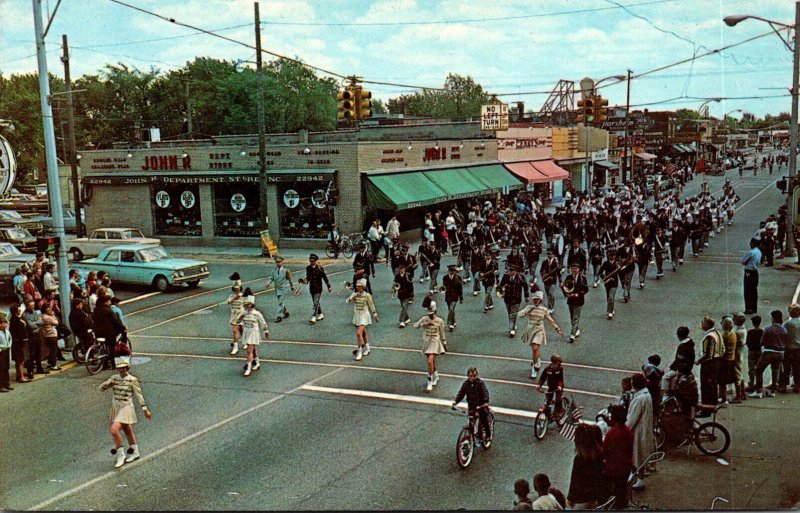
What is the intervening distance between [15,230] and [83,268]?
13.9m

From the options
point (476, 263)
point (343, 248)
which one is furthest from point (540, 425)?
point (343, 248)

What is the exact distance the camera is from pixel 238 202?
35094mm

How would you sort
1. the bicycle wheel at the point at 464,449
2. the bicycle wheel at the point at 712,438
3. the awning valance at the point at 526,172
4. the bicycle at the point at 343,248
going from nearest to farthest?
the bicycle wheel at the point at 464,449 < the bicycle wheel at the point at 712,438 < the bicycle at the point at 343,248 < the awning valance at the point at 526,172

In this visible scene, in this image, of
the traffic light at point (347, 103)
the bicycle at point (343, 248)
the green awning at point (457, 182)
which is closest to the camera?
the traffic light at point (347, 103)

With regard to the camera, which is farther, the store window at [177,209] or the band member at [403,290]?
the store window at [177,209]

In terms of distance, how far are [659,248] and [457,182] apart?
56.4ft

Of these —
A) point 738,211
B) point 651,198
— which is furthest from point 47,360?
point 651,198

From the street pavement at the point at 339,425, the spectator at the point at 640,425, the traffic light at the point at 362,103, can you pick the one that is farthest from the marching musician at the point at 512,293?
the traffic light at the point at 362,103

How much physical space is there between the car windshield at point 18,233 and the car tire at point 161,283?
608 inches

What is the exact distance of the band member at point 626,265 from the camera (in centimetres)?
1956

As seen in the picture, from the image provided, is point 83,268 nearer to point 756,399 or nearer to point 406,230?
point 406,230

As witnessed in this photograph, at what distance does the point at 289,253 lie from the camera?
1298 inches

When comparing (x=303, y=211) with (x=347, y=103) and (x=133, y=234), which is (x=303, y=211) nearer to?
(x=133, y=234)

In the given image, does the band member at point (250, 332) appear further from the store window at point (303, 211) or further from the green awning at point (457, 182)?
the green awning at point (457, 182)
